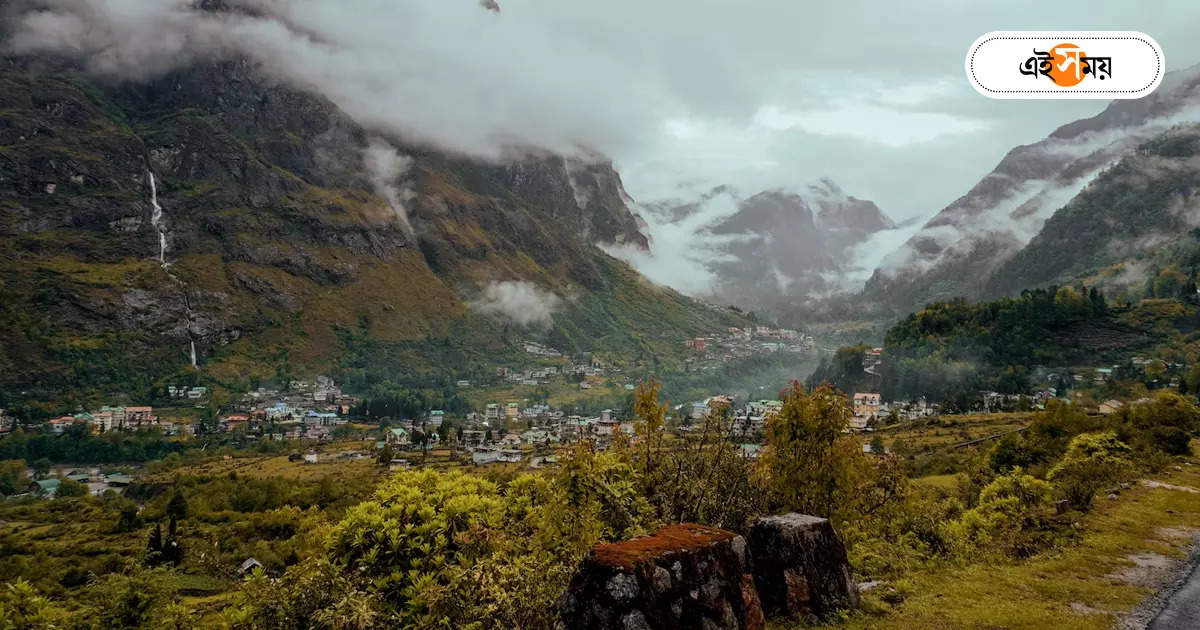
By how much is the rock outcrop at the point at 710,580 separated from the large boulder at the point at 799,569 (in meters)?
0.02

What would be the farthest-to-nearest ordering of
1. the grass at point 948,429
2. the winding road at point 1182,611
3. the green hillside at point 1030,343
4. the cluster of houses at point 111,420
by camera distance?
the green hillside at point 1030,343, the cluster of houses at point 111,420, the grass at point 948,429, the winding road at point 1182,611

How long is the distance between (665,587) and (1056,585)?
1422 cm

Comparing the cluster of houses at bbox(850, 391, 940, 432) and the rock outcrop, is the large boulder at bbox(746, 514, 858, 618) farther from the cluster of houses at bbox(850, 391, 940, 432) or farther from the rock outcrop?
the cluster of houses at bbox(850, 391, 940, 432)

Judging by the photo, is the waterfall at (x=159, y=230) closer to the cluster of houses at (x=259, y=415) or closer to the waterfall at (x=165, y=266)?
the waterfall at (x=165, y=266)

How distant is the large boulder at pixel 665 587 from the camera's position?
35.2ft

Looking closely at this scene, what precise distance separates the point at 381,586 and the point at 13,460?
435ft

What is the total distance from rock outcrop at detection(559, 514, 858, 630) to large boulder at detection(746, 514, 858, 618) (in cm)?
2

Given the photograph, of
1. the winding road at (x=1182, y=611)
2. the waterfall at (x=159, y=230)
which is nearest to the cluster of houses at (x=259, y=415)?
the waterfall at (x=159, y=230)

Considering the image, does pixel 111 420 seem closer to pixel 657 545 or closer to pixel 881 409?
pixel 657 545

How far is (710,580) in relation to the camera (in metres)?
11.9

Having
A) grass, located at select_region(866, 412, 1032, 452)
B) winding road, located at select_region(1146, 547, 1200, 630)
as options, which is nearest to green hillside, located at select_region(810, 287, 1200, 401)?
grass, located at select_region(866, 412, 1032, 452)

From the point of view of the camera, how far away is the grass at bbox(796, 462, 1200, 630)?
15.3m

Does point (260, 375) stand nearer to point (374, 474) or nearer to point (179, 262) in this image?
point (179, 262)

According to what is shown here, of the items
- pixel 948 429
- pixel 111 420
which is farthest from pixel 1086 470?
pixel 111 420
